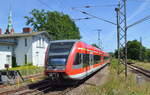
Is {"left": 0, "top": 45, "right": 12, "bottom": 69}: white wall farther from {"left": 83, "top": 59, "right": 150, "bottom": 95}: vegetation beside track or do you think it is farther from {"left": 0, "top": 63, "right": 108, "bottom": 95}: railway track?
{"left": 83, "top": 59, "right": 150, "bottom": 95}: vegetation beside track

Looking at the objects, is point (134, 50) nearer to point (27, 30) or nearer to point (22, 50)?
point (27, 30)

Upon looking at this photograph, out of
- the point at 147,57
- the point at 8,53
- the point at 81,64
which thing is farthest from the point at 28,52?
the point at 147,57

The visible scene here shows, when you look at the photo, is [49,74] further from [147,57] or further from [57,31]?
[147,57]

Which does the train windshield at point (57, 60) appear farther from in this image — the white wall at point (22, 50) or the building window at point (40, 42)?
the building window at point (40, 42)

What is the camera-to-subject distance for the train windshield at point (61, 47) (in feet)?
39.1

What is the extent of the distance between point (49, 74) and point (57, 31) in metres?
30.7

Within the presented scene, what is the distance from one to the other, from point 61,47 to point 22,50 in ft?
66.3

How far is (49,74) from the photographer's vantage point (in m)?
11.5

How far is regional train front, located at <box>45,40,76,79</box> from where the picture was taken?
1120 cm

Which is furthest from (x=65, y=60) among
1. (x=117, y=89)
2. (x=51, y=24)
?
(x=51, y=24)

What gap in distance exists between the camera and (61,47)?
12.2m

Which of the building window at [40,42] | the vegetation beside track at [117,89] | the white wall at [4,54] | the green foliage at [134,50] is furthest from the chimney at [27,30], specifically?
the green foliage at [134,50]

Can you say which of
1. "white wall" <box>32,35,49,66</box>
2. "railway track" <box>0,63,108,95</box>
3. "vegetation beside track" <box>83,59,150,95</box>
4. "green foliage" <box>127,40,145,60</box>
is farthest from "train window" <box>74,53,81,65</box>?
"green foliage" <box>127,40,145,60</box>

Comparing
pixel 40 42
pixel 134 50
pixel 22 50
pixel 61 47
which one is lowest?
pixel 134 50
